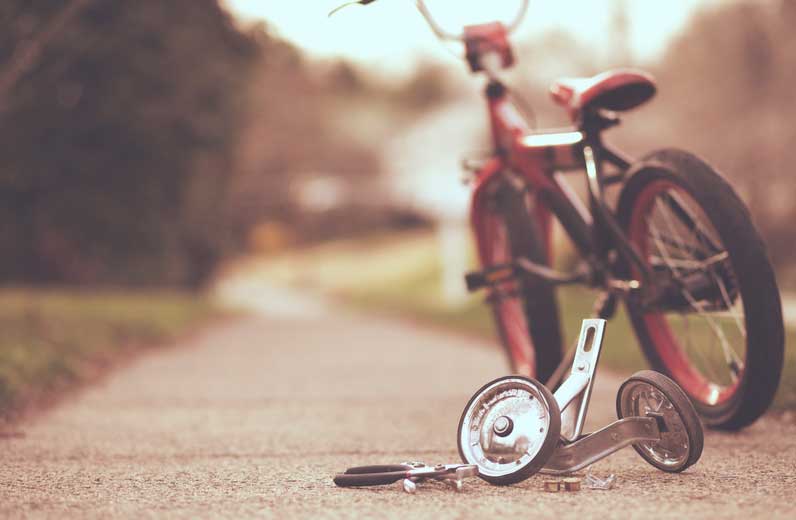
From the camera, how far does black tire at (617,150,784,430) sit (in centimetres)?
340

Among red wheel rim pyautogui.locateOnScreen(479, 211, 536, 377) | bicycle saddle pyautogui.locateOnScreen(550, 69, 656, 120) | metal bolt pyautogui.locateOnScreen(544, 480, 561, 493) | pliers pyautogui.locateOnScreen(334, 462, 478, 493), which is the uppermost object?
bicycle saddle pyautogui.locateOnScreen(550, 69, 656, 120)

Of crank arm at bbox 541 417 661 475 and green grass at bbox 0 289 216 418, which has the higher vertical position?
green grass at bbox 0 289 216 418

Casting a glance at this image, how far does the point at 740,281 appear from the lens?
3.43m

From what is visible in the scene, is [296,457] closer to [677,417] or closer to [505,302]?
[677,417]

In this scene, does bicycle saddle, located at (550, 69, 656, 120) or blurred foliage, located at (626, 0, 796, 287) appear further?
blurred foliage, located at (626, 0, 796, 287)

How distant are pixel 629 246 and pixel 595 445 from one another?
120 centimetres

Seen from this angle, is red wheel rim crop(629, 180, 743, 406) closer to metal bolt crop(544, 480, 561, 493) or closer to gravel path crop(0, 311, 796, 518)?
gravel path crop(0, 311, 796, 518)

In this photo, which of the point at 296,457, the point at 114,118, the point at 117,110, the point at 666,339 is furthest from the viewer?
the point at 114,118

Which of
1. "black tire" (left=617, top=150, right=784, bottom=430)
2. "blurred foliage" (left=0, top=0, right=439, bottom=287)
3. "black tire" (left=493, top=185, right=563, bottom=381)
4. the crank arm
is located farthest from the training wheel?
"blurred foliage" (left=0, top=0, right=439, bottom=287)

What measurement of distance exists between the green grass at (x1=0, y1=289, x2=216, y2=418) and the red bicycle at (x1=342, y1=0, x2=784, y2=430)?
98.0 inches

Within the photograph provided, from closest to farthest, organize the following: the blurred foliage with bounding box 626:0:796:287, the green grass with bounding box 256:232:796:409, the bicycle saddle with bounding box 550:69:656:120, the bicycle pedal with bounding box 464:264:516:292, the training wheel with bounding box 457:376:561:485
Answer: the training wheel with bounding box 457:376:561:485
the bicycle saddle with bounding box 550:69:656:120
the bicycle pedal with bounding box 464:264:516:292
the green grass with bounding box 256:232:796:409
the blurred foliage with bounding box 626:0:796:287

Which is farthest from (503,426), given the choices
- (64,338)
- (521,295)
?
(64,338)

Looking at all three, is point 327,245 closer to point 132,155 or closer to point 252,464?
point 132,155

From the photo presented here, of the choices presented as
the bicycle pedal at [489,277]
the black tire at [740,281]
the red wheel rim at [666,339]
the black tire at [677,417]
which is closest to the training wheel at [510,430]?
the black tire at [677,417]
